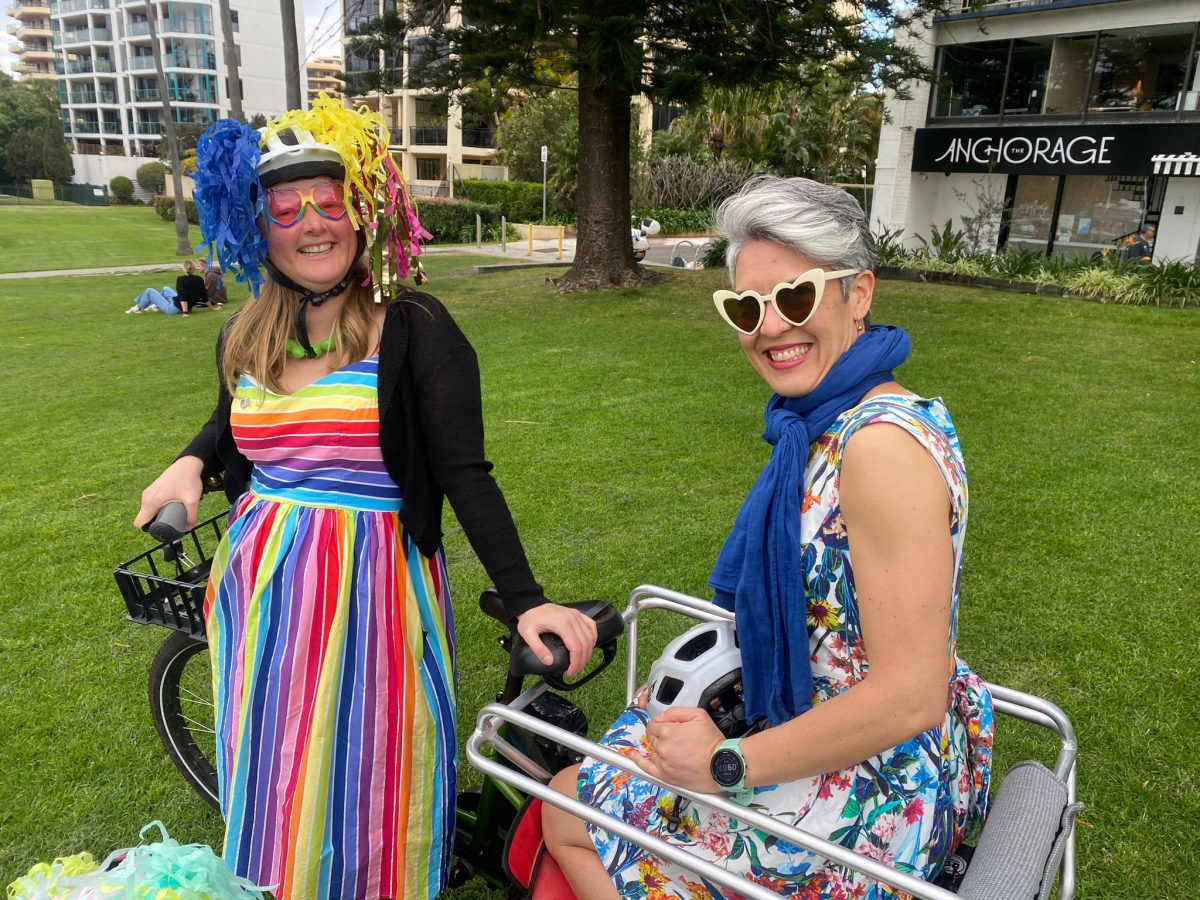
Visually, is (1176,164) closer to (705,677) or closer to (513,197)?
(705,677)

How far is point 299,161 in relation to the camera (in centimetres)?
180

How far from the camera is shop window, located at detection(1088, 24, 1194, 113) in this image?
1612cm

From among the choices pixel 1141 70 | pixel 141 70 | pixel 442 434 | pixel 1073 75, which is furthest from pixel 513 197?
pixel 141 70

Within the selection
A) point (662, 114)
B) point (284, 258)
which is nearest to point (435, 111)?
point (284, 258)

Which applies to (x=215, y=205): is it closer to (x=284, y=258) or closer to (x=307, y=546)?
(x=284, y=258)

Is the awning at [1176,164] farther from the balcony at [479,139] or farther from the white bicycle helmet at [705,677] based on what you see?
the balcony at [479,139]

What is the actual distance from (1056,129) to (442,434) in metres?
19.0

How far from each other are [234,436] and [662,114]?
53225mm

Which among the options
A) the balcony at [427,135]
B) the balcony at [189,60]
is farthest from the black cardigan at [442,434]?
the balcony at [189,60]

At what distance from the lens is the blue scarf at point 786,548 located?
4.56ft

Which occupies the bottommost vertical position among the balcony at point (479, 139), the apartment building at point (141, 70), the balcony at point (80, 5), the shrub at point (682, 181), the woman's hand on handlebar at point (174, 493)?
the woman's hand on handlebar at point (174, 493)

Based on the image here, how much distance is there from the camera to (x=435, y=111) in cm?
1459

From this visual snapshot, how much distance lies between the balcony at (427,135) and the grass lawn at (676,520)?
142 ft

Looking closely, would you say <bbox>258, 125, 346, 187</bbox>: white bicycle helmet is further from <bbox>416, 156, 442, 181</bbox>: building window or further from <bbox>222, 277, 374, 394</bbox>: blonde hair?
<bbox>416, 156, 442, 181</bbox>: building window
